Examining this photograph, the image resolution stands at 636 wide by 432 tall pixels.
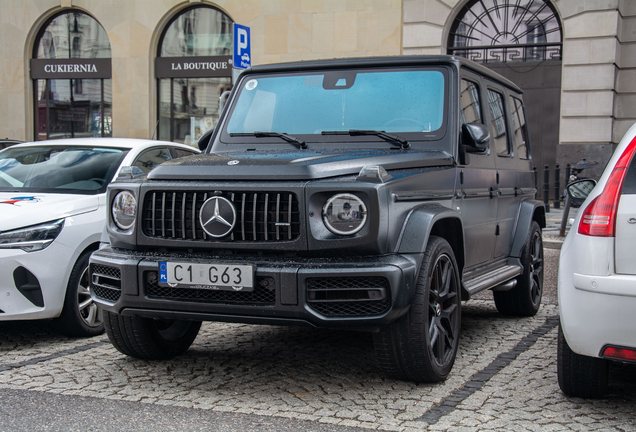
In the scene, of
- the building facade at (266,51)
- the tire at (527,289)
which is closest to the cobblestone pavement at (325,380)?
the tire at (527,289)

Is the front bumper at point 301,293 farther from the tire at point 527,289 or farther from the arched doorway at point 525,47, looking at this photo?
the arched doorway at point 525,47

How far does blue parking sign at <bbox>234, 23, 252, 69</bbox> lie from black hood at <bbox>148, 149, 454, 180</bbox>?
6214 millimetres

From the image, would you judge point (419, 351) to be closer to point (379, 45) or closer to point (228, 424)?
point (228, 424)

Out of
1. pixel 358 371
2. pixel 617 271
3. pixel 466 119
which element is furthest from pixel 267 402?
pixel 466 119

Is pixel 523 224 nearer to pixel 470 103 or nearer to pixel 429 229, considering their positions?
pixel 470 103

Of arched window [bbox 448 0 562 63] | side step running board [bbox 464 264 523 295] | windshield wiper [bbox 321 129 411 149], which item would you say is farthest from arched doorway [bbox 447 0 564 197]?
windshield wiper [bbox 321 129 411 149]

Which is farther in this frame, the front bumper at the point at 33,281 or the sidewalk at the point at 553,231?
the sidewalk at the point at 553,231

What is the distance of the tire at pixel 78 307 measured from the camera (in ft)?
17.7

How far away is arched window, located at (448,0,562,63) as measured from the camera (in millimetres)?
19750

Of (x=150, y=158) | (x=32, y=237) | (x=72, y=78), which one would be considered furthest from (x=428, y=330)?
(x=72, y=78)

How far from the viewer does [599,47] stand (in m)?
18.9

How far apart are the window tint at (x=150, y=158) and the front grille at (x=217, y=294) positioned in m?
2.40

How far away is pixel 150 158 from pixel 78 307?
1.64 m

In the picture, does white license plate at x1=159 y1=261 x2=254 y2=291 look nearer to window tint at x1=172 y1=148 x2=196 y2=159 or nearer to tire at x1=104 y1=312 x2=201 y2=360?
Answer: tire at x1=104 y1=312 x2=201 y2=360
